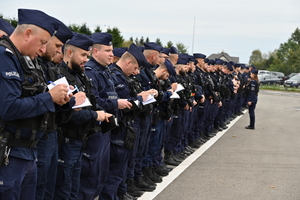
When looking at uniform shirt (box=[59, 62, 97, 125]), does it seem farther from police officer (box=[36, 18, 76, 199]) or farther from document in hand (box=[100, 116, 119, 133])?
document in hand (box=[100, 116, 119, 133])

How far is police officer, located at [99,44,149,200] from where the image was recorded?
5535mm

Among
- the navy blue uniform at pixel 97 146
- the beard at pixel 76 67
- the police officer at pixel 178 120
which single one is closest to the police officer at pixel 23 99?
the beard at pixel 76 67

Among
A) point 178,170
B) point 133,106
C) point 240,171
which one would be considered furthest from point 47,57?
point 240,171

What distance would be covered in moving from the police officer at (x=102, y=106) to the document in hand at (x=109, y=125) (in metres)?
0.08

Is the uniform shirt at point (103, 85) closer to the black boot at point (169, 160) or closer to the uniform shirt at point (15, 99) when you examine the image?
the uniform shirt at point (15, 99)

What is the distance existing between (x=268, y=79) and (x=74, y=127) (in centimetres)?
5271

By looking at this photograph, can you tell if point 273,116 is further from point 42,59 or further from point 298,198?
point 42,59

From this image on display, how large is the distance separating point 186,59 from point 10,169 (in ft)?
20.7

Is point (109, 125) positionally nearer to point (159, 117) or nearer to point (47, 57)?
point (47, 57)

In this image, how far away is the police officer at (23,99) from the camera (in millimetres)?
3203

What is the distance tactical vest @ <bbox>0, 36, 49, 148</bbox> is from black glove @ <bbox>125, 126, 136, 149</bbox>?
2.14m

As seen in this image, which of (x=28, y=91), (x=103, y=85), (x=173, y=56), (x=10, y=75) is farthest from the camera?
(x=173, y=56)

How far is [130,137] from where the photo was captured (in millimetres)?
5551

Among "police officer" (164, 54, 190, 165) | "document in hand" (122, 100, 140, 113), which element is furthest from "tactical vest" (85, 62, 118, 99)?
"police officer" (164, 54, 190, 165)
